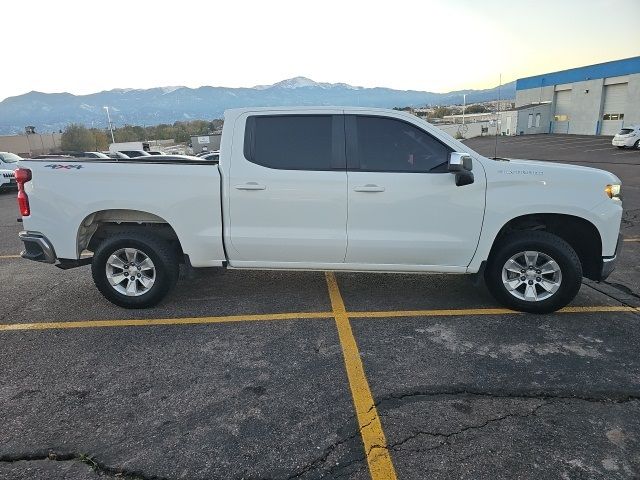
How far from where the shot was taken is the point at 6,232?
8.88 meters

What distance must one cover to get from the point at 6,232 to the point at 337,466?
9.38m

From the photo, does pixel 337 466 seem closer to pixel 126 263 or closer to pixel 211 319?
pixel 211 319

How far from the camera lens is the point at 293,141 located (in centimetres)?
425

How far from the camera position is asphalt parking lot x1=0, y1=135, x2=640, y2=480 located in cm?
246

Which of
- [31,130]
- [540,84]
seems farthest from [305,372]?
[540,84]

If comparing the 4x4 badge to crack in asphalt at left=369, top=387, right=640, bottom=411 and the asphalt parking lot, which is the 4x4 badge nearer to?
the asphalt parking lot

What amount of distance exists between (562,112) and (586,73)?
5.35 metres

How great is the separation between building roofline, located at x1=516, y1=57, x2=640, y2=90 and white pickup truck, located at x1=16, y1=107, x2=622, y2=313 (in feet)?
132

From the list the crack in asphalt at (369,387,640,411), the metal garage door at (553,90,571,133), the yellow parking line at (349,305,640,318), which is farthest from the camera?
the metal garage door at (553,90,571,133)

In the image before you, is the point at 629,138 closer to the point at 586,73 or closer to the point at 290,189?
the point at 586,73

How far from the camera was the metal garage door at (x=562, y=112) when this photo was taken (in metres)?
44.5

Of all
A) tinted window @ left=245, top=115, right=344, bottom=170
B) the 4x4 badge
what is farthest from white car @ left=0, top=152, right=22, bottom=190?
tinted window @ left=245, top=115, right=344, bottom=170

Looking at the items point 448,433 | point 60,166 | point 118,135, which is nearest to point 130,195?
point 60,166

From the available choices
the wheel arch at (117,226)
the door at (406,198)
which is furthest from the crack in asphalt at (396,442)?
the wheel arch at (117,226)
